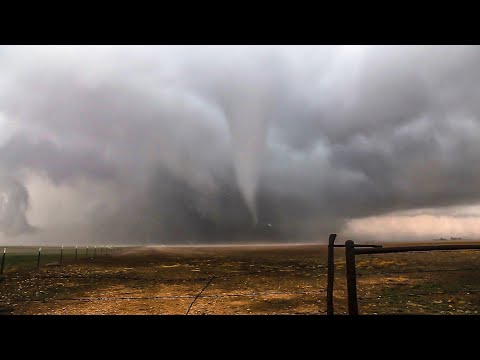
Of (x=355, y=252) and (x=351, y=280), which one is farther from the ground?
(x=355, y=252)
